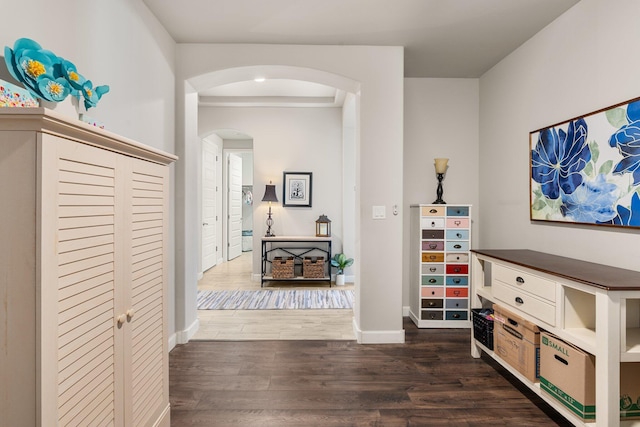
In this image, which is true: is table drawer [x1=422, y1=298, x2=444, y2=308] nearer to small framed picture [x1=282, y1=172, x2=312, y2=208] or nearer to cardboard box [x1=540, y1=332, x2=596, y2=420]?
cardboard box [x1=540, y1=332, x2=596, y2=420]

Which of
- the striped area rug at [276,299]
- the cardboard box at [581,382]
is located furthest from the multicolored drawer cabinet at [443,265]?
the cardboard box at [581,382]

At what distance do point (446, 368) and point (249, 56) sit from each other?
10.3ft

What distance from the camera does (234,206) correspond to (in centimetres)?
754

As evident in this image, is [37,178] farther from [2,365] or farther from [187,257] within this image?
[187,257]

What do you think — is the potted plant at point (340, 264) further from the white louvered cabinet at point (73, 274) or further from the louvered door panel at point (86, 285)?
the louvered door panel at point (86, 285)

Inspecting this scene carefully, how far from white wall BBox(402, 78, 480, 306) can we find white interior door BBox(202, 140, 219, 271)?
3718mm

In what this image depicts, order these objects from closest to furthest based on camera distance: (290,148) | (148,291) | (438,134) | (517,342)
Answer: (148,291) < (517,342) < (438,134) < (290,148)

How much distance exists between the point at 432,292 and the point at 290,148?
10.5 ft

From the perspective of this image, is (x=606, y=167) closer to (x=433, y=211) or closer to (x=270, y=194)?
(x=433, y=211)

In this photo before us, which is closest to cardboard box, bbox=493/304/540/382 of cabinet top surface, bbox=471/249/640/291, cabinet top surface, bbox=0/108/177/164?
cabinet top surface, bbox=471/249/640/291

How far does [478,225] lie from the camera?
3877 mm

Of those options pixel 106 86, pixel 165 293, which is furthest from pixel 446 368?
pixel 106 86

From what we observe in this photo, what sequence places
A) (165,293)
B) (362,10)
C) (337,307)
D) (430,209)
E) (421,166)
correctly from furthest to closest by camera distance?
1. (337,307)
2. (421,166)
3. (430,209)
4. (362,10)
5. (165,293)

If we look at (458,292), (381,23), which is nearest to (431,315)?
(458,292)
